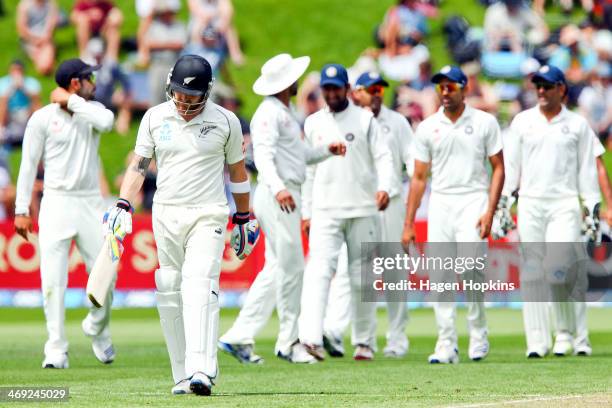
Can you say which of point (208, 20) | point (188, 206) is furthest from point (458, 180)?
point (208, 20)

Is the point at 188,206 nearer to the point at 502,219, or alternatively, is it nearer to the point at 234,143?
the point at 234,143

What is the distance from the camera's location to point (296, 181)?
12906mm

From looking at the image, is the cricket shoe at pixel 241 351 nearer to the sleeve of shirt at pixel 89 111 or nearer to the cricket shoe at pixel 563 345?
the sleeve of shirt at pixel 89 111

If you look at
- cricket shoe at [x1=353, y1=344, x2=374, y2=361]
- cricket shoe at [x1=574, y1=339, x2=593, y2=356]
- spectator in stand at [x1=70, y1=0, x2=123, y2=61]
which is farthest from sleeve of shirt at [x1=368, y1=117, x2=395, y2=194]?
spectator in stand at [x1=70, y1=0, x2=123, y2=61]

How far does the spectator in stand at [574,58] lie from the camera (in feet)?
84.0

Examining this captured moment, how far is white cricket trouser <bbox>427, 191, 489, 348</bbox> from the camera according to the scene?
1267cm

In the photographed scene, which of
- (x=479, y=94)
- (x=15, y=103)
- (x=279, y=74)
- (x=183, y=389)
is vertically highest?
(x=479, y=94)

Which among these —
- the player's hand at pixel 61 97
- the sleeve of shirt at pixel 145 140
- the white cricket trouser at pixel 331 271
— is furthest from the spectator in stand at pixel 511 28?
the sleeve of shirt at pixel 145 140

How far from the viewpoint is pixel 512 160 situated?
13.5 meters

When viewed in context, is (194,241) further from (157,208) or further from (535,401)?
(535,401)

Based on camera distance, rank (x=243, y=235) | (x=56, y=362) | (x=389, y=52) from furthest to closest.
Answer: (x=389, y=52) → (x=56, y=362) → (x=243, y=235)

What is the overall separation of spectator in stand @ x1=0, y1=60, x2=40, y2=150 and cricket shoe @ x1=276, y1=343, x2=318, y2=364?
13.7 meters

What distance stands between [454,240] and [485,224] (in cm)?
39

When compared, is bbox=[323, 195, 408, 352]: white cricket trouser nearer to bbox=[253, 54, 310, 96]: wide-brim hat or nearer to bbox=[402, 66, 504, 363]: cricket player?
bbox=[402, 66, 504, 363]: cricket player
